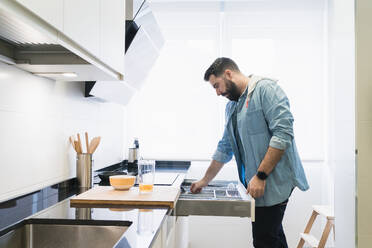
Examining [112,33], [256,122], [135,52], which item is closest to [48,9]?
[112,33]

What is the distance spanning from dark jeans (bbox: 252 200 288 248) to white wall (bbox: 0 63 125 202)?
3.59ft

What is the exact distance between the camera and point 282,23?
3014 mm

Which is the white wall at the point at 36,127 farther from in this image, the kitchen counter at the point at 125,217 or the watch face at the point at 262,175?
the watch face at the point at 262,175

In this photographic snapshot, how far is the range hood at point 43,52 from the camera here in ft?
2.58

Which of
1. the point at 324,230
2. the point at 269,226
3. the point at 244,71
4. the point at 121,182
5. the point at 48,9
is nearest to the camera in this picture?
the point at 48,9

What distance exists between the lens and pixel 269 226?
1.80 metres

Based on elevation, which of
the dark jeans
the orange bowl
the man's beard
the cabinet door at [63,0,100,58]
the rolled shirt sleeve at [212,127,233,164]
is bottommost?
the dark jeans

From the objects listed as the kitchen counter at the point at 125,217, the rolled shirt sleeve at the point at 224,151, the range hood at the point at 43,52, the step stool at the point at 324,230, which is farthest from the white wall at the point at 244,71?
the kitchen counter at the point at 125,217

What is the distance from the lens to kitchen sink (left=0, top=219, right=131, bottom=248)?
1.05 m

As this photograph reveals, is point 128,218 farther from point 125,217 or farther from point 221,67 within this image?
point 221,67

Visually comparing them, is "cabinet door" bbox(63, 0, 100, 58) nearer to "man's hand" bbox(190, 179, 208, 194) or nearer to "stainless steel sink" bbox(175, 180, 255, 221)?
"stainless steel sink" bbox(175, 180, 255, 221)

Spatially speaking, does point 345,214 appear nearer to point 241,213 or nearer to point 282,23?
point 241,213

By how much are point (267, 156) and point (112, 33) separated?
975mm

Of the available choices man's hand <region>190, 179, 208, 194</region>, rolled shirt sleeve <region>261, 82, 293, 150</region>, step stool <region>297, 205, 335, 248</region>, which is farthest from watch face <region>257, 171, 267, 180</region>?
step stool <region>297, 205, 335, 248</region>
